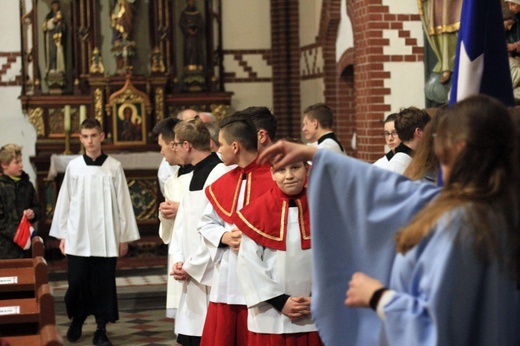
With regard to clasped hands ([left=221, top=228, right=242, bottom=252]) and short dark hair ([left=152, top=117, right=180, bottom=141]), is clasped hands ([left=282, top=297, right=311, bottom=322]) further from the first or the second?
short dark hair ([left=152, top=117, right=180, bottom=141])

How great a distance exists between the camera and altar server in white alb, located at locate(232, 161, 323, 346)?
4477mm

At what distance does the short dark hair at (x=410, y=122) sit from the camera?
227 inches

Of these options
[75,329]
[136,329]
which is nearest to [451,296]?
[75,329]

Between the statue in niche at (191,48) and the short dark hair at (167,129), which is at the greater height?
the statue in niche at (191,48)

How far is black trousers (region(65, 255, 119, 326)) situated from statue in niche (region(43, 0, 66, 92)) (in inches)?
293

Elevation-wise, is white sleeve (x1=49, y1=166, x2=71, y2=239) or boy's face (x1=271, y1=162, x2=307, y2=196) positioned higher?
boy's face (x1=271, y1=162, x2=307, y2=196)

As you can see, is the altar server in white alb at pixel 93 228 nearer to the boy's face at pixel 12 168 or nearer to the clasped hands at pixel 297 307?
the boy's face at pixel 12 168

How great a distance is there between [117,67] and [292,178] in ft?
34.9

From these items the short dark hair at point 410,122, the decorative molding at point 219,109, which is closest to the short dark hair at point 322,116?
the short dark hair at point 410,122

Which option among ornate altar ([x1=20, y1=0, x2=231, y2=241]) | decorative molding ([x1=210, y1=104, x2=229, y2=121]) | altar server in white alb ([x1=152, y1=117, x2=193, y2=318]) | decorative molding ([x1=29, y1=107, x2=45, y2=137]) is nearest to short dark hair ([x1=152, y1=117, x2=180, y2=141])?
altar server in white alb ([x1=152, y1=117, x2=193, y2=318])

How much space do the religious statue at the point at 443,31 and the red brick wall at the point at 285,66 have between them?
20.0 feet

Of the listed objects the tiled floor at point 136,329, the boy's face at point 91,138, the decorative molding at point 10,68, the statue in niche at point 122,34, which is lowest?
the tiled floor at point 136,329

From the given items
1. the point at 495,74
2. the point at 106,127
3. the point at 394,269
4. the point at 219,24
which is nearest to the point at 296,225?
the point at 495,74

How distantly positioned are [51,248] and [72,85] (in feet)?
11.9
